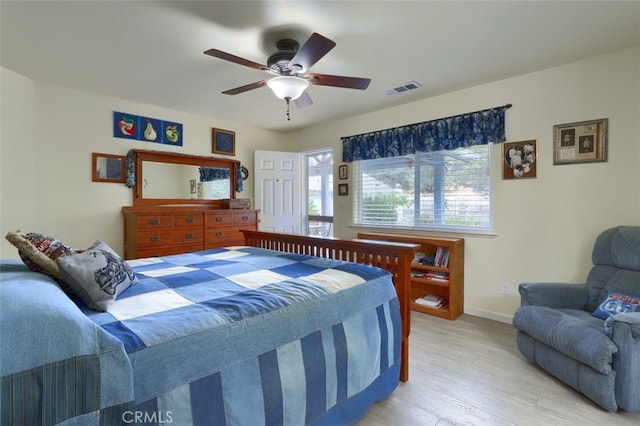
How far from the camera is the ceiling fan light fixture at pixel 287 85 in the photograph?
2.10 metres

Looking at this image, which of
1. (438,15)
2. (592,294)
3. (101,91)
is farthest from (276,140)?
(592,294)

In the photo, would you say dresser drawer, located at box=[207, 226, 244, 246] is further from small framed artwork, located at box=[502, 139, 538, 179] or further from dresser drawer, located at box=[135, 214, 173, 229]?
small framed artwork, located at box=[502, 139, 538, 179]

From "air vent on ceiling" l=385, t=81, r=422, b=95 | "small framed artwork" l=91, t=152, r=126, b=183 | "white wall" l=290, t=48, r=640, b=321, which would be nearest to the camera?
"white wall" l=290, t=48, r=640, b=321

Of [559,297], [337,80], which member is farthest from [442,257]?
[337,80]

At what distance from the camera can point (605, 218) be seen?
254cm

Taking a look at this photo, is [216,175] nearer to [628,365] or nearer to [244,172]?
[244,172]

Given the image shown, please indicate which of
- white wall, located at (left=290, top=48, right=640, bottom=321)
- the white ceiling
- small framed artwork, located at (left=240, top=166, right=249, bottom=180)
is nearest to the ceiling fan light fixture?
the white ceiling

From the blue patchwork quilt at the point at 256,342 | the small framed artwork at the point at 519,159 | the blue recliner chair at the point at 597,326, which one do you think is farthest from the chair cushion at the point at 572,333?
the small framed artwork at the point at 519,159

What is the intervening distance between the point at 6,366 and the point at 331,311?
1.08 m

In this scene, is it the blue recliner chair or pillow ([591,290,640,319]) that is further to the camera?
pillow ([591,290,640,319])

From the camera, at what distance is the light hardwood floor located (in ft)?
5.34

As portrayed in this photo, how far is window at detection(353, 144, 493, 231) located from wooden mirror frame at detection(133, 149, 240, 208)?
6.27ft

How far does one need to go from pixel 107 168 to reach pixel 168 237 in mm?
1077

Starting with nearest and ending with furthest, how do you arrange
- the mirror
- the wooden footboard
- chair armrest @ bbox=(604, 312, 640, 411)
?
chair armrest @ bbox=(604, 312, 640, 411) → the wooden footboard → the mirror
